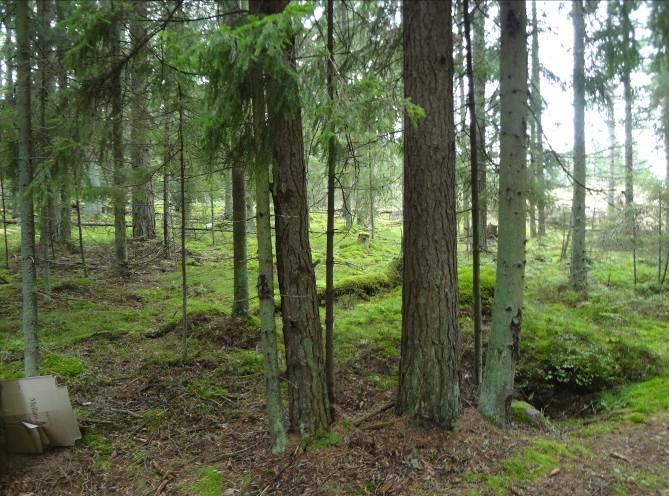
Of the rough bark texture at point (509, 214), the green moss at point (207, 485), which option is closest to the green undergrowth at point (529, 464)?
the rough bark texture at point (509, 214)

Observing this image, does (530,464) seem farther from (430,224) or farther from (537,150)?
(537,150)

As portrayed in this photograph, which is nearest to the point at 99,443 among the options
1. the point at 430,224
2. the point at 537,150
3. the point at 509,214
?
the point at 430,224

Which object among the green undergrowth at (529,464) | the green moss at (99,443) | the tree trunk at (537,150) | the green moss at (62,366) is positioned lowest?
the green undergrowth at (529,464)

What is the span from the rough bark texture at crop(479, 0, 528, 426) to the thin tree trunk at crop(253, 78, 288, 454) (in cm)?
241

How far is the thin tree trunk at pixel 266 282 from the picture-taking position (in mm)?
3754

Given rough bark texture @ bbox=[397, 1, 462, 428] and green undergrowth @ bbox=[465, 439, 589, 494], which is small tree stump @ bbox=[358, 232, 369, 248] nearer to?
rough bark texture @ bbox=[397, 1, 462, 428]

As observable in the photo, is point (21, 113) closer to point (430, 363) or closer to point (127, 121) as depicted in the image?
point (127, 121)

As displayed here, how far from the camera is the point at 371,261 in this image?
13500mm

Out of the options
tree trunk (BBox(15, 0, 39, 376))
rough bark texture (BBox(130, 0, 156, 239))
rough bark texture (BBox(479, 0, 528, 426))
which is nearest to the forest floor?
rough bark texture (BBox(479, 0, 528, 426))

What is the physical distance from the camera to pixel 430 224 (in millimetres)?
4363

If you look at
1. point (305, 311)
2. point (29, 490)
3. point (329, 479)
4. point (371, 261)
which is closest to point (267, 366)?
point (305, 311)

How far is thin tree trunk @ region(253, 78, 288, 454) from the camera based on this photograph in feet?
12.3

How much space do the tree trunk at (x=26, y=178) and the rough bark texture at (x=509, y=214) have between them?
4908mm

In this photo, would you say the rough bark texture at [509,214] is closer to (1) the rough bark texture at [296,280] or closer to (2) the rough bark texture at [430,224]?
(2) the rough bark texture at [430,224]
